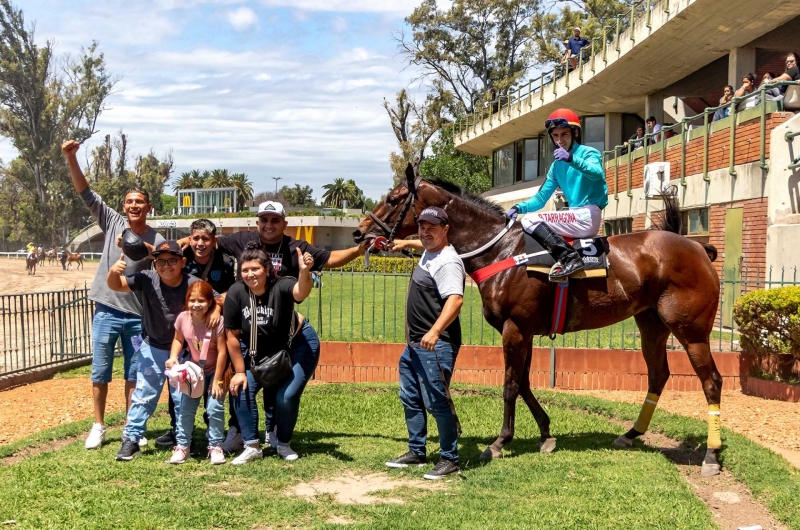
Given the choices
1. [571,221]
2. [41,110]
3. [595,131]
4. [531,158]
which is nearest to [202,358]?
[571,221]

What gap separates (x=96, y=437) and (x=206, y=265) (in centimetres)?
178

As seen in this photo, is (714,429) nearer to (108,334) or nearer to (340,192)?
(108,334)

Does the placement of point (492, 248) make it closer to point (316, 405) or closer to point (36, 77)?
point (316, 405)

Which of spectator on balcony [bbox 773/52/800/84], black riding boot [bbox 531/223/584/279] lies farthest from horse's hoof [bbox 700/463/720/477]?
spectator on balcony [bbox 773/52/800/84]

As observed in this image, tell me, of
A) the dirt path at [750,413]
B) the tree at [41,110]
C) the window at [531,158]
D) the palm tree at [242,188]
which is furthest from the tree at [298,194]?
the dirt path at [750,413]

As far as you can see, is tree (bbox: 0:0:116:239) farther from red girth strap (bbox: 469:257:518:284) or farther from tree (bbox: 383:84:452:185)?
red girth strap (bbox: 469:257:518:284)

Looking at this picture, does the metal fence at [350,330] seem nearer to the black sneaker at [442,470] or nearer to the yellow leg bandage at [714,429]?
the yellow leg bandage at [714,429]

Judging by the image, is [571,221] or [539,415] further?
[539,415]

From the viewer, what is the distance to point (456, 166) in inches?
1874

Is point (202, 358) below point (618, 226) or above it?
below

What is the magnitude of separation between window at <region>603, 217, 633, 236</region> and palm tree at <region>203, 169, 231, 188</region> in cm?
7940

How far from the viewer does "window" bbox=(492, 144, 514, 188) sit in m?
41.8

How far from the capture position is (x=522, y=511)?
16.7ft

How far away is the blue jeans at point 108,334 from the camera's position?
680 cm
